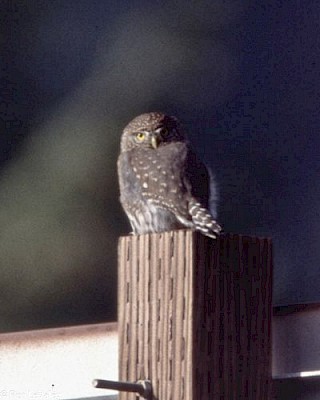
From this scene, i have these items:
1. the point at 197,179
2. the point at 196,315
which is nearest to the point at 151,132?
the point at 197,179

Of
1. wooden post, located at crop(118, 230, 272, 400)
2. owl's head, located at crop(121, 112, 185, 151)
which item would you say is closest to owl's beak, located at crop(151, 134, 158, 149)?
owl's head, located at crop(121, 112, 185, 151)

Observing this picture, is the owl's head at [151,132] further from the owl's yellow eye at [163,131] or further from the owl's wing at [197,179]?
the owl's wing at [197,179]

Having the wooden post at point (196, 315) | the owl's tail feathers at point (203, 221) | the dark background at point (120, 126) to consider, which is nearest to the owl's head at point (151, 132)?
the dark background at point (120, 126)

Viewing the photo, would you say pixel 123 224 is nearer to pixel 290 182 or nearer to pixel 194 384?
pixel 290 182

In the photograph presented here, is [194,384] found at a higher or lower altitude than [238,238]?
lower

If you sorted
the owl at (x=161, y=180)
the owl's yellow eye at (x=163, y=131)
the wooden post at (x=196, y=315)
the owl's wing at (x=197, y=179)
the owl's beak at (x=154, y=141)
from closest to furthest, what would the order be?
the wooden post at (x=196, y=315)
the owl at (x=161, y=180)
the owl's wing at (x=197, y=179)
the owl's yellow eye at (x=163, y=131)
the owl's beak at (x=154, y=141)

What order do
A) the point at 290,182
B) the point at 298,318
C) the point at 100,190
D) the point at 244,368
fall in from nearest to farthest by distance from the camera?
the point at 298,318
the point at 244,368
the point at 290,182
the point at 100,190

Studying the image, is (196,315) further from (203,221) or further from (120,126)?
(120,126)

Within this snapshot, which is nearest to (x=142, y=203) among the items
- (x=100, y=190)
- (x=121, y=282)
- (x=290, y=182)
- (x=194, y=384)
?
(x=100, y=190)
